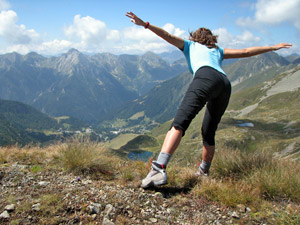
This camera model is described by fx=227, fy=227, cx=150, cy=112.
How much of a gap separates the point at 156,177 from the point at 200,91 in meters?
1.89

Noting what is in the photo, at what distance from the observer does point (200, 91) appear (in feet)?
14.3

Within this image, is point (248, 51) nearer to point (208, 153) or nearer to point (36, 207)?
point (208, 153)

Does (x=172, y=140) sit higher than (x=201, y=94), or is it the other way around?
(x=201, y=94)

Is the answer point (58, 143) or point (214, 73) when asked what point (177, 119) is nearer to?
point (214, 73)

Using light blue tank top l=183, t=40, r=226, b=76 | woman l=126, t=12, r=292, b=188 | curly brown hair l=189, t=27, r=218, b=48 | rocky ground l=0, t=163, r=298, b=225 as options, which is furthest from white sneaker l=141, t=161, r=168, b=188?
curly brown hair l=189, t=27, r=218, b=48

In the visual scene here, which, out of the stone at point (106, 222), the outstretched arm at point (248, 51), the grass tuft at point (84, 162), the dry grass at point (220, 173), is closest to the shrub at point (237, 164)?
the dry grass at point (220, 173)

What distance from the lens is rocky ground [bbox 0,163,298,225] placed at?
3.43 meters

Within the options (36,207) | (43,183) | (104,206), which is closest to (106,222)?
(104,206)

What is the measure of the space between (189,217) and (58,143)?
5910mm

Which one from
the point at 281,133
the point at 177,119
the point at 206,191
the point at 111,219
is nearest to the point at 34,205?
the point at 111,219

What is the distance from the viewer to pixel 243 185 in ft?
15.6

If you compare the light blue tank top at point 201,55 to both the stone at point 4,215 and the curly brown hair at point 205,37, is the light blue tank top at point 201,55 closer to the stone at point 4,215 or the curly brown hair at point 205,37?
the curly brown hair at point 205,37

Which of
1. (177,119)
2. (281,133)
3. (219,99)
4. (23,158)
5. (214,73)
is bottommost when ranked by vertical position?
(281,133)

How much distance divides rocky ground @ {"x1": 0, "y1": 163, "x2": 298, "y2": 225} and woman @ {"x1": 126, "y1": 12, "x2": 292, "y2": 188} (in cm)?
45
